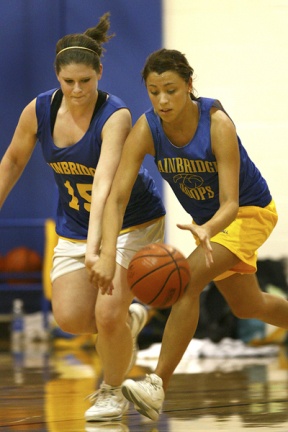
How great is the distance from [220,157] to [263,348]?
11.7 ft

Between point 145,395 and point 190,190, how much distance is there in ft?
2.90

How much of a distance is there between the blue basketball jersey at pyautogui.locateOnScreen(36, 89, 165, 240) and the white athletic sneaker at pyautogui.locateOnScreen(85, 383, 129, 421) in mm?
695

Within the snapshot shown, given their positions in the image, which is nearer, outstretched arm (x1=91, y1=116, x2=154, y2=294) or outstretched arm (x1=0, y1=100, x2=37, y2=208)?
outstretched arm (x1=91, y1=116, x2=154, y2=294)

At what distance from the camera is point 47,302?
24.7 ft

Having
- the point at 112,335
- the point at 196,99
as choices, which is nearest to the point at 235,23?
the point at 196,99

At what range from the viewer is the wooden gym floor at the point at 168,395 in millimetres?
3443

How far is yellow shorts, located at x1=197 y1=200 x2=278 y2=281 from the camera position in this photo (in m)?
3.64

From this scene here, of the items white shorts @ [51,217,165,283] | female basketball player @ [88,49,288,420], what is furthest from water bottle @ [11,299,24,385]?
female basketball player @ [88,49,288,420]

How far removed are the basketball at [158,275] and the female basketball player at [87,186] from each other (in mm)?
195

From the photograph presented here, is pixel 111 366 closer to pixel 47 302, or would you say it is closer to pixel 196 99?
Answer: pixel 196 99

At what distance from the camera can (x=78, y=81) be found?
11.6 feet

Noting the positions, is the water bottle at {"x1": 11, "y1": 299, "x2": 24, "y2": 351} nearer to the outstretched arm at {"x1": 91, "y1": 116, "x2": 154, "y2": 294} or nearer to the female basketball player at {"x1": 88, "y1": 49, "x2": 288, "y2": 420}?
the female basketball player at {"x1": 88, "y1": 49, "x2": 288, "y2": 420}

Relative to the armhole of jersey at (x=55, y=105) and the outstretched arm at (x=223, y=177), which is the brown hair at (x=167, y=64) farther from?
the armhole of jersey at (x=55, y=105)

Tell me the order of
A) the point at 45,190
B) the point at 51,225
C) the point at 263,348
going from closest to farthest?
the point at 263,348 < the point at 51,225 < the point at 45,190
